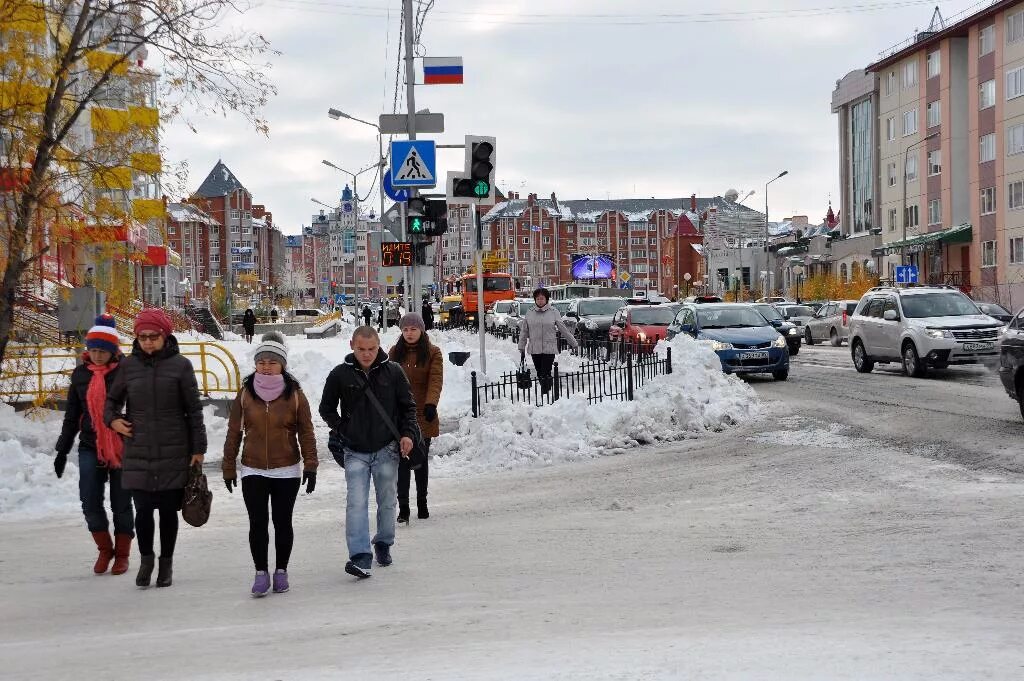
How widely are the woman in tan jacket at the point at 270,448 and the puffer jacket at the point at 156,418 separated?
37cm

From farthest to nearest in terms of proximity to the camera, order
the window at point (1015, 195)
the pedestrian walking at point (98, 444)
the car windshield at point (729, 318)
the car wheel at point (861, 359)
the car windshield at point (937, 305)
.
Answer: the window at point (1015, 195), the car wheel at point (861, 359), the car windshield at point (729, 318), the car windshield at point (937, 305), the pedestrian walking at point (98, 444)

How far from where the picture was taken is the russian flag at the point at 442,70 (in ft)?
71.2

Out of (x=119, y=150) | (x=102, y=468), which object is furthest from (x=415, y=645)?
(x=119, y=150)

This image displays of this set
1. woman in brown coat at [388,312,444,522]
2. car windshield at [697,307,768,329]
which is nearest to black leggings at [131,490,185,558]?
woman in brown coat at [388,312,444,522]

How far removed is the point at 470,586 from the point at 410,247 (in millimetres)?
17640

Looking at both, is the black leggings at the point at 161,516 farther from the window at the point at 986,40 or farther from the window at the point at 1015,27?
the window at the point at 986,40

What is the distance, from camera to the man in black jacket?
285 inches

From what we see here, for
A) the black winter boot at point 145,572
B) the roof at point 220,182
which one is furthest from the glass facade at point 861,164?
the roof at point 220,182

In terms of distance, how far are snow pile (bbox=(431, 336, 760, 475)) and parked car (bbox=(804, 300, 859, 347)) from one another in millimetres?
25658

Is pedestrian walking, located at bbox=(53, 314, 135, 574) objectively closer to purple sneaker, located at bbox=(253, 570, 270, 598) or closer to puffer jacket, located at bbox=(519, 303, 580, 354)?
purple sneaker, located at bbox=(253, 570, 270, 598)

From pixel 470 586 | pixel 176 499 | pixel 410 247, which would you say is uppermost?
pixel 410 247

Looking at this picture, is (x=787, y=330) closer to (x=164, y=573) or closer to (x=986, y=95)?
(x=164, y=573)

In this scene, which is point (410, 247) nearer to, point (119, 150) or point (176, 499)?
point (119, 150)

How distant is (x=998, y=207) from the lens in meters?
55.3
